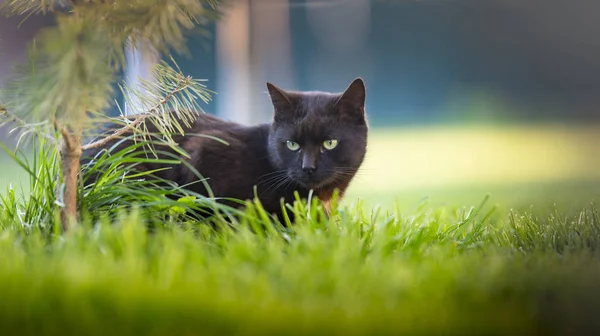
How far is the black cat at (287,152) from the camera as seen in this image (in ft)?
5.53

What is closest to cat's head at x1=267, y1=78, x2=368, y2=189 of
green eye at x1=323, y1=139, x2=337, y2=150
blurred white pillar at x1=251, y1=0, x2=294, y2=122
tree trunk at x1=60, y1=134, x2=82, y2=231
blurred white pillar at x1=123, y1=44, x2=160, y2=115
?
green eye at x1=323, y1=139, x2=337, y2=150

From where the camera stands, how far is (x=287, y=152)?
1.74 meters

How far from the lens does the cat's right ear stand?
1.74 meters

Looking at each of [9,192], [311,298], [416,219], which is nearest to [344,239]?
[311,298]

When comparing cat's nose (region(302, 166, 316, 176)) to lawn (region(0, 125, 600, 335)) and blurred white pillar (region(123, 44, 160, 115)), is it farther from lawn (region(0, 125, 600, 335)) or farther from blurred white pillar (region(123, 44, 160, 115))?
blurred white pillar (region(123, 44, 160, 115))

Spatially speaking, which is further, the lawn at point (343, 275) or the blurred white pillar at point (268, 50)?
the blurred white pillar at point (268, 50)

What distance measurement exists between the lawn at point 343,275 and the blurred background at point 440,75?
0.05ft

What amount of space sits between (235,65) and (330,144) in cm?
41

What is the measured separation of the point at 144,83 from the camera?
1366 millimetres

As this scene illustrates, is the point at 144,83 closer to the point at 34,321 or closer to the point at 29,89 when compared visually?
the point at 29,89

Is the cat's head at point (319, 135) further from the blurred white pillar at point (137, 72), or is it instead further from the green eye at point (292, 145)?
the blurred white pillar at point (137, 72)

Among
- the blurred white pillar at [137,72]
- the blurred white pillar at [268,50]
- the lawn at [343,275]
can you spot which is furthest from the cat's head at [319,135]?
the blurred white pillar at [137,72]

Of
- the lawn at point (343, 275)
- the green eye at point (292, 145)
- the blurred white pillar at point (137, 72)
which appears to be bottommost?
the lawn at point (343, 275)

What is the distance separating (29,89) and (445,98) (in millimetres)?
1603
